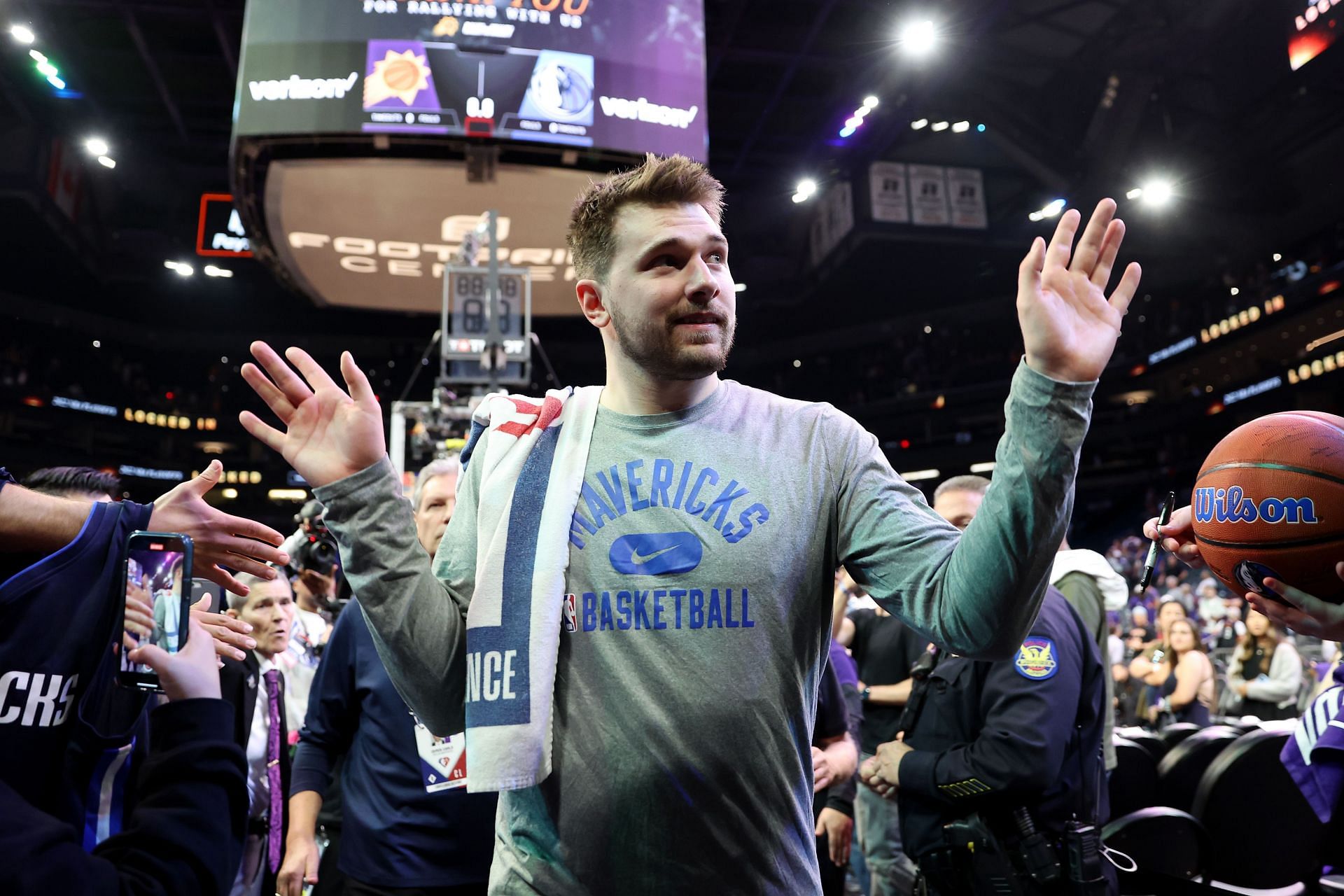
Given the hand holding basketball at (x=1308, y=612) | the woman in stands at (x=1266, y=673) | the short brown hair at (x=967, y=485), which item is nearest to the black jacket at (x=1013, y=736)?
the short brown hair at (x=967, y=485)

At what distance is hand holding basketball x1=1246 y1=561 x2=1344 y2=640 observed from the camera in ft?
5.99

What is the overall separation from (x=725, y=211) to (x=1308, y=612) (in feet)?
7.43

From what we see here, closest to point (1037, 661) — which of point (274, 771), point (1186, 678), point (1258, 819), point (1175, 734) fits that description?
point (1258, 819)

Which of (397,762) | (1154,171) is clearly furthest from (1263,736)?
(1154,171)

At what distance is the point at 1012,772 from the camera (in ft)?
9.72

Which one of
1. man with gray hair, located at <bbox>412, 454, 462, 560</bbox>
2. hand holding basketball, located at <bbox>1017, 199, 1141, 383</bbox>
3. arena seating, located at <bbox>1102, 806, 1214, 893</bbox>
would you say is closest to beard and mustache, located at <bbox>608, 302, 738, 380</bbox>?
hand holding basketball, located at <bbox>1017, 199, 1141, 383</bbox>

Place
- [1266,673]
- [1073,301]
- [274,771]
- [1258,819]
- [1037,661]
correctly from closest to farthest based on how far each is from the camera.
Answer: [1073,301], [1037,661], [274,771], [1258,819], [1266,673]

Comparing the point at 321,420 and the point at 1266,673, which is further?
the point at 1266,673

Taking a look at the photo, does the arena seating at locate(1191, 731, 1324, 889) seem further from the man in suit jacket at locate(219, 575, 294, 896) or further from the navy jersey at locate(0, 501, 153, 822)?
the navy jersey at locate(0, 501, 153, 822)

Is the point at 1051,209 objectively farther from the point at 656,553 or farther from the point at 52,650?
the point at 52,650

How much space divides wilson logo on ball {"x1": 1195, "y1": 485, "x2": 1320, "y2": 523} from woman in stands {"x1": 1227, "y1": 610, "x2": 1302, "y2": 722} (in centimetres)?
677

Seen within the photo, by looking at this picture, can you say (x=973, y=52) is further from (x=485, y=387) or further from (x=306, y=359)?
(x=306, y=359)

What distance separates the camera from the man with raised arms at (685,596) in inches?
60.7

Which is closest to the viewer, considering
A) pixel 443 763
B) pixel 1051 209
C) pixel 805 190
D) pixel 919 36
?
pixel 443 763
